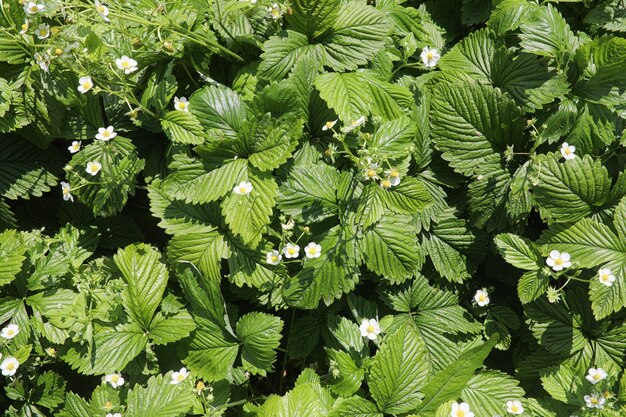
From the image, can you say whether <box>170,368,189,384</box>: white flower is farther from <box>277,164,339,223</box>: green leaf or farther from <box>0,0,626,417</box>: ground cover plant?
<box>277,164,339,223</box>: green leaf

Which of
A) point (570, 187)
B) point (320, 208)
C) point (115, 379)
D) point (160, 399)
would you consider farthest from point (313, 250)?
point (570, 187)

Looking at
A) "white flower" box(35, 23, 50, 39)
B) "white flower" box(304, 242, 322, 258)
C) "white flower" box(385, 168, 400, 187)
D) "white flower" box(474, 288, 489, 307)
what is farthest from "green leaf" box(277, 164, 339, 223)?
"white flower" box(35, 23, 50, 39)

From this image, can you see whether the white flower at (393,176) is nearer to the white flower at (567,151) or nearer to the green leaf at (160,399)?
the white flower at (567,151)

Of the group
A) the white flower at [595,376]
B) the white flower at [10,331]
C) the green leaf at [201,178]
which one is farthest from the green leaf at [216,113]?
the white flower at [595,376]

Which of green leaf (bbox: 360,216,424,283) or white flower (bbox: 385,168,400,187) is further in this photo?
green leaf (bbox: 360,216,424,283)

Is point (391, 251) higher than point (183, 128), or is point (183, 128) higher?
point (183, 128)

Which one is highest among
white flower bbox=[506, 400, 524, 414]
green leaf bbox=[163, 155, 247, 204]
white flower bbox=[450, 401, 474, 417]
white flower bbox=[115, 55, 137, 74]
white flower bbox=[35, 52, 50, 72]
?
white flower bbox=[115, 55, 137, 74]

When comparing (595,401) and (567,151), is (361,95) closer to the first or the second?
(567,151)
